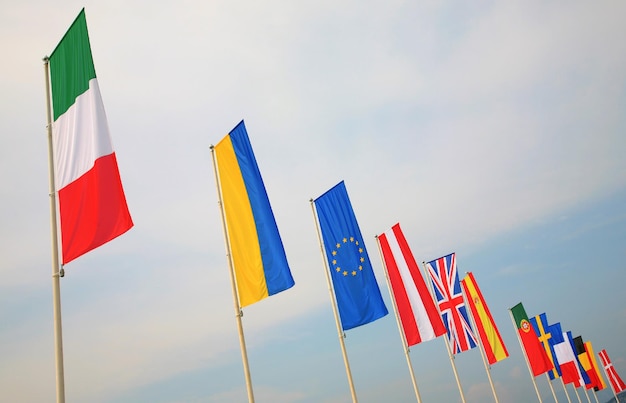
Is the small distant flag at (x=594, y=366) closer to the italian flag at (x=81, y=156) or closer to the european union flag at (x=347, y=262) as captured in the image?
the european union flag at (x=347, y=262)

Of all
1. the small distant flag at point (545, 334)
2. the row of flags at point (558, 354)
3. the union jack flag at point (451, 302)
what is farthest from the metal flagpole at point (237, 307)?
the small distant flag at point (545, 334)

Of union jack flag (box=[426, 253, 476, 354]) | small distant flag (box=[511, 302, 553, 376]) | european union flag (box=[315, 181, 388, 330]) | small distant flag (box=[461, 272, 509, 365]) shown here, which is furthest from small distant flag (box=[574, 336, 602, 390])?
european union flag (box=[315, 181, 388, 330])

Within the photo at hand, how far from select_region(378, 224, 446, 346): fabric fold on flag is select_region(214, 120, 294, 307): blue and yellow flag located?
9.88 meters

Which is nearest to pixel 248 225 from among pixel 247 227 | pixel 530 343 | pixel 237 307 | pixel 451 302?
pixel 247 227

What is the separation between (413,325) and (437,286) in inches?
213

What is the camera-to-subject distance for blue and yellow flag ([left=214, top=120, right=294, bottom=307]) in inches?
575

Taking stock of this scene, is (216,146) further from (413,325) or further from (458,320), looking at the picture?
(458,320)

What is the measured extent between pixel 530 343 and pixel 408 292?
16533 mm

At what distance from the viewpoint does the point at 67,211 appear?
10.6 meters

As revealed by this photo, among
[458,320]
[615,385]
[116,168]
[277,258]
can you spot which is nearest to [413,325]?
[458,320]

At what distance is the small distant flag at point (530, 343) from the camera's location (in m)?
33.0

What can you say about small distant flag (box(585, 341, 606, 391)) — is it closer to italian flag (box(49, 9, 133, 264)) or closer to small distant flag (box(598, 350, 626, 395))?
small distant flag (box(598, 350, 626, 395))

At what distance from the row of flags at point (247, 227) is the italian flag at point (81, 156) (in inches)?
0.8

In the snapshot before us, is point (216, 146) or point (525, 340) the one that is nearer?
point (216, 146)
